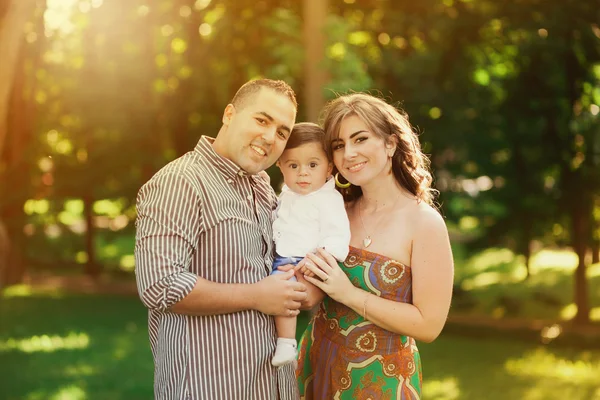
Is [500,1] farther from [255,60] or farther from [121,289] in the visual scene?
[121,289]

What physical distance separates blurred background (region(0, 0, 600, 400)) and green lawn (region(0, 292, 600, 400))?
0.04m

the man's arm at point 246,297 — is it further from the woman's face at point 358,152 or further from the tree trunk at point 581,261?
the tree trunk at point 581,261

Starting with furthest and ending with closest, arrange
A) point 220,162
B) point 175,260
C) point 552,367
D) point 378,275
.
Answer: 1. point 552,367
2. point 378,275
3. point 220,162
4. point 175,260

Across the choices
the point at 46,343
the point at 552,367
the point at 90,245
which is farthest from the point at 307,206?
the point at 90,245

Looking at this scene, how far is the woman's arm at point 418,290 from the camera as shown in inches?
132

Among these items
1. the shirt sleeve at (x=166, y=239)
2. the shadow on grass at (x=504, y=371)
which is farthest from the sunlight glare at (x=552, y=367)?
the shirt sleeve at (x=166, y=239)

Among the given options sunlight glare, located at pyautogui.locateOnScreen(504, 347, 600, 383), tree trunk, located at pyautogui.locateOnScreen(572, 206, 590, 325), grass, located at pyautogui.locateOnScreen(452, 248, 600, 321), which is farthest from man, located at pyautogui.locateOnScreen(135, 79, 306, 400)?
tree trunk, located at pyautogui.locateOnScreen(572, 206, 590, 325)

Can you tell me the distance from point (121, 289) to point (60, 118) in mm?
4366

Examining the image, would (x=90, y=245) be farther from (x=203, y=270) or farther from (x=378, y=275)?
(x=203, y=270)

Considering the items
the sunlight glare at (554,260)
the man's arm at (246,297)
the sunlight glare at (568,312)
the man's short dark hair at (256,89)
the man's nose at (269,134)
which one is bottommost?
the sunlight glare at (568,312)

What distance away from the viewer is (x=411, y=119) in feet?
39.9

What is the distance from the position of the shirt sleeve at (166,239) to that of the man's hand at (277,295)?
28 cm

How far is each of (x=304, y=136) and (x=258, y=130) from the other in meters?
Result: 0.33

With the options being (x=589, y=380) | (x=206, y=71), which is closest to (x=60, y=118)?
(x=206, y=71)
